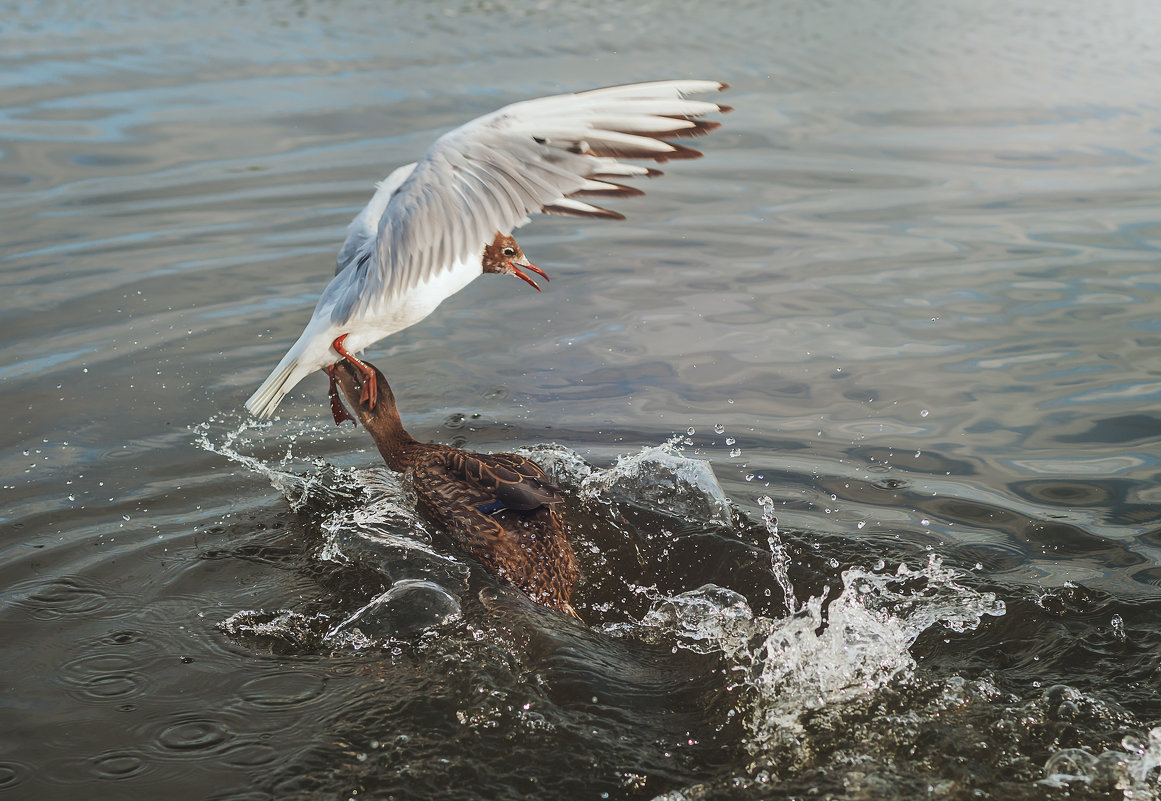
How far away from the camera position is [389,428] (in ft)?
16.5

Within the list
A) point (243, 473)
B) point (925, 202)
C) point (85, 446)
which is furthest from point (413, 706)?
point (925, 202)

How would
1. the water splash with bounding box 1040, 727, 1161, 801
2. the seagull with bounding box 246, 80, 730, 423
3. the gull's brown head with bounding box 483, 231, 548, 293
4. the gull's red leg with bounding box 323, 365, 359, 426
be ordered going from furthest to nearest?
the gull's brown head with bounding box 483, 231, 548, 293
the gull's red leg with bounding box 323, 365, 359, 426
the seagull with bounding box 246, 80, 730, 423
the water splash with bounding box 1040, 727, 1161, 801

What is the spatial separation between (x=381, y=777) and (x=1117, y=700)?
236 cm

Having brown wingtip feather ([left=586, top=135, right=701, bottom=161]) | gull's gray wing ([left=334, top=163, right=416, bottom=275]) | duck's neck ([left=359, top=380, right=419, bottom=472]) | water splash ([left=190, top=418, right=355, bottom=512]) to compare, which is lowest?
water splash ([left=190, top=418, right=355, bottom=512])

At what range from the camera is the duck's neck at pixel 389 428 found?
16.5 feet

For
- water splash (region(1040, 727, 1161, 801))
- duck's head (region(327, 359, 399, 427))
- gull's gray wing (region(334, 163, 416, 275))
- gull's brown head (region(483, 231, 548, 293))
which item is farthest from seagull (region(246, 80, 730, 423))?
water splash (region(1040, 727, 1161, 801))

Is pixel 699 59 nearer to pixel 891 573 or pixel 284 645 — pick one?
pixel 891 573

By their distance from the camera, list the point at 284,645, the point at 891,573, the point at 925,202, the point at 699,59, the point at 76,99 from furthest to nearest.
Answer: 1. the point at 699,59
2. the point at 76,99
3. the point at 925,202
4. the point at 891,573
5. the point at 284,645

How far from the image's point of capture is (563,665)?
3617 mm

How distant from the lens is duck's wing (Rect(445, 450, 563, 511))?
4.27 m

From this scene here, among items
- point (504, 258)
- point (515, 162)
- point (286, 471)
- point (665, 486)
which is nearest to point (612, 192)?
point (515, 162)

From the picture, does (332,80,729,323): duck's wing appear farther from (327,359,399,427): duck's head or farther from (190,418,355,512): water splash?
(190,418,355,512): water splash

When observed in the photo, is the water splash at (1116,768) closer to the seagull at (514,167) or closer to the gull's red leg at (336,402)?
the seagull at (514,167)

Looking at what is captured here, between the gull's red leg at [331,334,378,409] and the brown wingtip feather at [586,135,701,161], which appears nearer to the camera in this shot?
the brown wingtip feather at [586,135,701,161]
